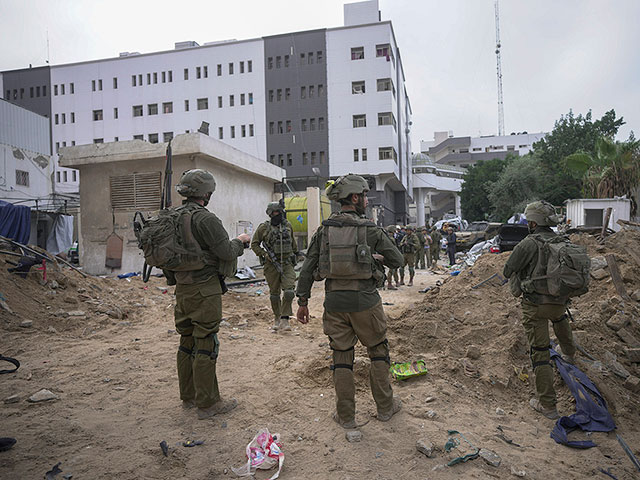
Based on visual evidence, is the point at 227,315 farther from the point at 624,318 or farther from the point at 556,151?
the point at 556,151

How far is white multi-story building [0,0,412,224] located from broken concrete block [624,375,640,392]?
2974 centimetres

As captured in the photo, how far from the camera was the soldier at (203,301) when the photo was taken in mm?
3357

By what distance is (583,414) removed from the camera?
137 inches

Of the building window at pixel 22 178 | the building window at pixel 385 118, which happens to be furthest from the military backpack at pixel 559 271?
the building window at pixel 385 118

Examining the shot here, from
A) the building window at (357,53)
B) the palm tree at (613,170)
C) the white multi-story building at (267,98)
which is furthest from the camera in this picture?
the building window at (357,53)

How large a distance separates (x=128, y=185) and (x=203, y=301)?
34.6ft

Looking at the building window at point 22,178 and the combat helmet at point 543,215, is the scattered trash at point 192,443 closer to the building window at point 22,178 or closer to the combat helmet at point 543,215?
the combat helmet at point 543,215

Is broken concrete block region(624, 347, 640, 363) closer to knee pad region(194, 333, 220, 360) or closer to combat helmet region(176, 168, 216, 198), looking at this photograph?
knee pad region(194, 333, 220, 360)

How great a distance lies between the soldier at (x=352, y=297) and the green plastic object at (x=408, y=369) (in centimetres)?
81

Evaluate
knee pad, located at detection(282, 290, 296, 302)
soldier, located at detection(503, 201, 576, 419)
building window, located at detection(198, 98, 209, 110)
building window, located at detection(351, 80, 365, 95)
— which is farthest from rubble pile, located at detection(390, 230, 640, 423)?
building window, located at detection(198, 98, 209, 110)

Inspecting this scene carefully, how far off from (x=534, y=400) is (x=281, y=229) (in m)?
4.15

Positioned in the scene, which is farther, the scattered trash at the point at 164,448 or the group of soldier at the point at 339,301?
the group of soldier at the point at 339,301

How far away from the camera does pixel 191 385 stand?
363 cm

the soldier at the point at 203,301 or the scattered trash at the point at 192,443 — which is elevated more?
the soldier at the point at 203,301
